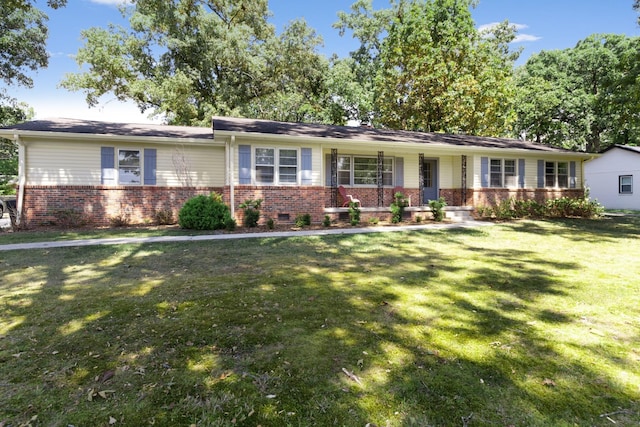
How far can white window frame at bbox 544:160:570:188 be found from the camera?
55.2 feet

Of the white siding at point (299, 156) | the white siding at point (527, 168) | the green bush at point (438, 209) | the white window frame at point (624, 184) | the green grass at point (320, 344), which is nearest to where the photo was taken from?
the green grass at point (320, 344)

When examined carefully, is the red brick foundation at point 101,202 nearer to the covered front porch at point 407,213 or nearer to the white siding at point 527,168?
the covered front porch at point 407,213

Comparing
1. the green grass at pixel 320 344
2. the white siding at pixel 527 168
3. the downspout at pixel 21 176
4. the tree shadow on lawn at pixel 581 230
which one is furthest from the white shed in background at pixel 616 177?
the downspout at pixel 21 176

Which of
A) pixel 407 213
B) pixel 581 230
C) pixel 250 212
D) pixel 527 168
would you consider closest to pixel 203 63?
pixel 250 212

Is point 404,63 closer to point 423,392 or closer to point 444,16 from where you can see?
point 444,16

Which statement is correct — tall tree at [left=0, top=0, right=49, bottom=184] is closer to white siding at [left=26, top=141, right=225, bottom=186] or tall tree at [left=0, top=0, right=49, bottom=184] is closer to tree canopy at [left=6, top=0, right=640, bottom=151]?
tree canopy at [left=6, top=0, right=640, bottom=151]

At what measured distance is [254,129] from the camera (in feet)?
40.4

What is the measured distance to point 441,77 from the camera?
68.9 feet

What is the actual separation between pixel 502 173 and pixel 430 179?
3.16 m

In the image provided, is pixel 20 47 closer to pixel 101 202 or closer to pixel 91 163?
pixel 91 163

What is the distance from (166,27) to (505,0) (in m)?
22.2

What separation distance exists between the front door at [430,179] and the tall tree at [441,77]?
6810 millimetres

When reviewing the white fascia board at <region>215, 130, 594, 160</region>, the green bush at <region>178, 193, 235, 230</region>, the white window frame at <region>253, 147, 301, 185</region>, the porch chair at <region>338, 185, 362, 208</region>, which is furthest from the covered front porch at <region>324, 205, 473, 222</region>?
the green bush at <region>178, 193, 235, 230</region>

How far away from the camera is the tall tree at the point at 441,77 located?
21141 millimetres
